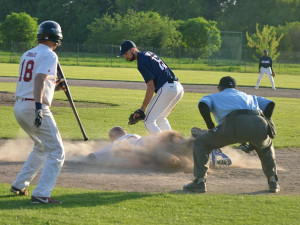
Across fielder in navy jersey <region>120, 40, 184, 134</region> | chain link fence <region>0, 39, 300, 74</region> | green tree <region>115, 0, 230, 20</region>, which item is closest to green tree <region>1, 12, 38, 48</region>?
chain link fence <region>0, 39, 300, 74</region>

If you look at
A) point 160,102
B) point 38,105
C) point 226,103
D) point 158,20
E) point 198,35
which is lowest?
point 198,35

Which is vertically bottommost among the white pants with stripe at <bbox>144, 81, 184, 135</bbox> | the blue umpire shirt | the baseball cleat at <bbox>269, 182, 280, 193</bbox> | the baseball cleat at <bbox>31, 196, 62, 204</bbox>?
the baseball cleat at <bbox>269, 182, 280, 193</bbox>

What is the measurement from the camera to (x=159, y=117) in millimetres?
10055

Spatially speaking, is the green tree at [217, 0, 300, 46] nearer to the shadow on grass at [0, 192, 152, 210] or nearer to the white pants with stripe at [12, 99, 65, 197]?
the shadow on grass at [0, 192, 152, 210]

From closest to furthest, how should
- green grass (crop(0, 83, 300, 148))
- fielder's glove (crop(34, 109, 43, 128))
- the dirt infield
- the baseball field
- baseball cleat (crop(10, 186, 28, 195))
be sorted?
the baseball field → fielder's glove (crop(34, 109, 43, 128)) → baseball cleat (crop(10, 186, 28, 195)) → the dirt infield → green grass (crop(0, 83, 300, 148))

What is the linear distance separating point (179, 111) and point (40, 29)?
40.1ft

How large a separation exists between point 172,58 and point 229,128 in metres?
59.6

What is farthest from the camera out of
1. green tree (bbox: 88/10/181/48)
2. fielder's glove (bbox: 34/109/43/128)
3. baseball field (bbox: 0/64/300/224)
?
green tree (bbox: 88/10/181/48)

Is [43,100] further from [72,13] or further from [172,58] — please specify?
[72,13]

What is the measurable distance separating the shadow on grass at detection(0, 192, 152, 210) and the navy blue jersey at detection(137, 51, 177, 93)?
2.97 meters

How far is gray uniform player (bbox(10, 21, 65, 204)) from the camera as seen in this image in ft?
20.7

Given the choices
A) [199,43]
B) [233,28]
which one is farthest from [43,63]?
A: [233,28]

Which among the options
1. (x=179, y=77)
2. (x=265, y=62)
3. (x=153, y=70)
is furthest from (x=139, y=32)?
(x=153, y=70)

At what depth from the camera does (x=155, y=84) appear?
9852 millimetres
